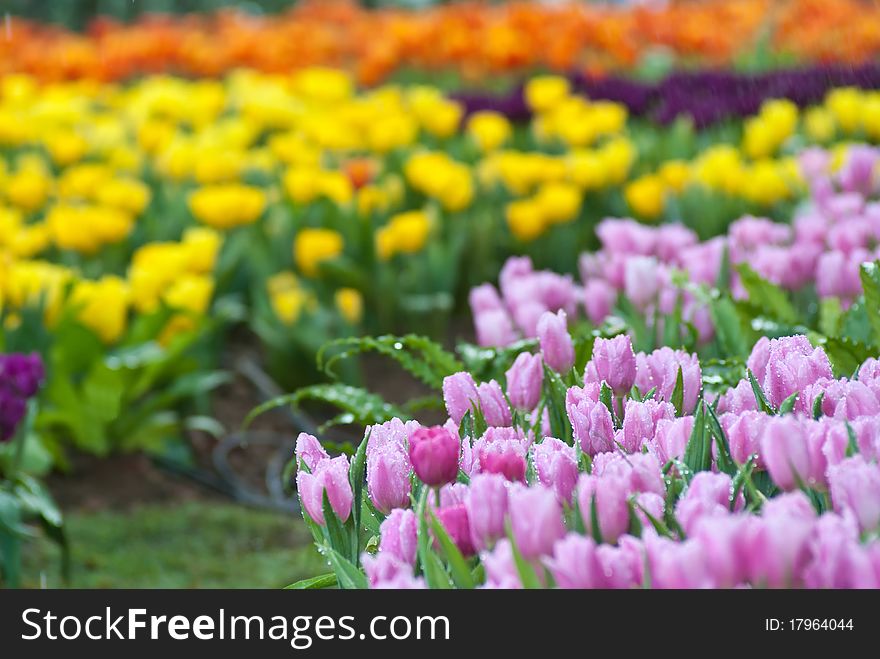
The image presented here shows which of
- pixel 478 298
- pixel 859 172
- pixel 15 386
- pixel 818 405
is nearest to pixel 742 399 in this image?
pixel 818 405

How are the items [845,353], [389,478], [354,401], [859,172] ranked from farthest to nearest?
[859,172], [354,401], [845,353], [389,478]

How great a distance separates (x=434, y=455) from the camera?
→ 51.4 inches

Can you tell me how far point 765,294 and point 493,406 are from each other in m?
0.99

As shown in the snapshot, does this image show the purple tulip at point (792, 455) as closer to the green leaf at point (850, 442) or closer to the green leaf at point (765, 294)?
the green leaf at point (850, 442)

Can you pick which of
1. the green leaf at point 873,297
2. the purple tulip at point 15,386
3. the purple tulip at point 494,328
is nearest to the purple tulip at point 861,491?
the green leaf at point 873,297

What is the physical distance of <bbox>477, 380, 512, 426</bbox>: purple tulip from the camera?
164 cm

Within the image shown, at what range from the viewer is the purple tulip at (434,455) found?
1.30m

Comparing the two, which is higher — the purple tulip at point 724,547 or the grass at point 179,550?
the grass at point 179,550

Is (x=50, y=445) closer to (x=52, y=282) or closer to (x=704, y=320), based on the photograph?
(x=52, y=282)

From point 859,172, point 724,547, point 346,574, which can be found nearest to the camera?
point 724,547

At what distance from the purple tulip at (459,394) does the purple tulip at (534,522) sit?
50cm

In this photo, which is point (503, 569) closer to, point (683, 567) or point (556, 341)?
point (683, 567)

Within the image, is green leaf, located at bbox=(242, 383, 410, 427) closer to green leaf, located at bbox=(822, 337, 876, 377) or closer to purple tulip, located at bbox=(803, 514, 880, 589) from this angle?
green leaf, located at bbox=(822, 337, 876, 377)

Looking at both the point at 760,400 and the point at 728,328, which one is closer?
the point at 760,400
